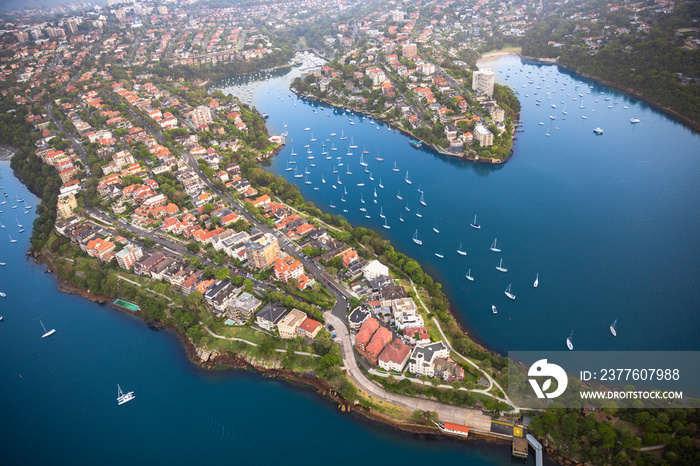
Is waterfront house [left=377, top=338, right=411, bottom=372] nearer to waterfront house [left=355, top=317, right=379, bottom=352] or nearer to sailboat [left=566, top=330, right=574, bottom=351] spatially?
waterfront house [left=355, top=317, right=379, bottom=352]

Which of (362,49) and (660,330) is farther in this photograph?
(362,49)

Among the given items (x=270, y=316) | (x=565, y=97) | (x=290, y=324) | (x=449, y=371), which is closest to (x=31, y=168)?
(x=270, y=316)

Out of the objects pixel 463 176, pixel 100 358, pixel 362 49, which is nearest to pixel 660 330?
pixel 463 176

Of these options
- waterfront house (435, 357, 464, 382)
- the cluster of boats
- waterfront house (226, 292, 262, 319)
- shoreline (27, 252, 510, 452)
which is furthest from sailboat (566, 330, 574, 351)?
the cluster of boats

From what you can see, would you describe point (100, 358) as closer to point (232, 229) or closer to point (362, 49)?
point (232, 229)

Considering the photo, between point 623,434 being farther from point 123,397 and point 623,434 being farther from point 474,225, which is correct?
point 123,397

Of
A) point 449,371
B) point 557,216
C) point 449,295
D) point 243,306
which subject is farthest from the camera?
point 557,216
